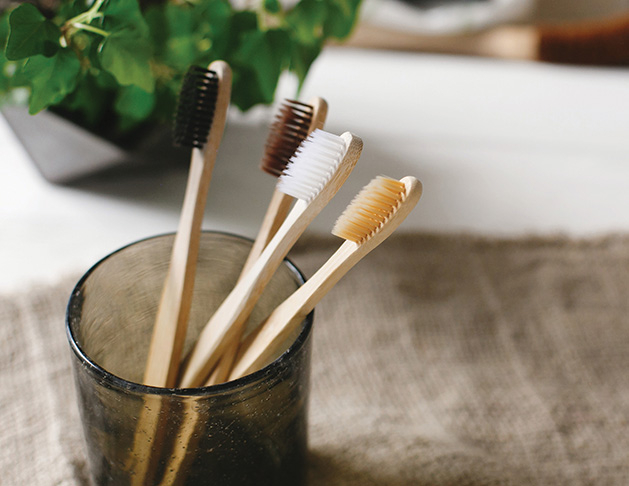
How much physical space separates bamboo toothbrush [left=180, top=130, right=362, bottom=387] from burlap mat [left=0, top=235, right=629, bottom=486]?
114mm

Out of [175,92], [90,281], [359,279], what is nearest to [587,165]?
[359,279]

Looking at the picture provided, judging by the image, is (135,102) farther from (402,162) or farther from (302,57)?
(402,162)

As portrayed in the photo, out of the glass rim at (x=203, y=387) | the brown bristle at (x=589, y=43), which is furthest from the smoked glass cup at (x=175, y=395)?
the brown bristle at (x=589, y=43)

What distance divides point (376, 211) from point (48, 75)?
17cm

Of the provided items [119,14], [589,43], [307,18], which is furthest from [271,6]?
[589,43]

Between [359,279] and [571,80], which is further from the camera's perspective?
[571,80]

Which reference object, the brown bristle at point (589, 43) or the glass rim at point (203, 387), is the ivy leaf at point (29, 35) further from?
the brown bristle at point (589, 43)

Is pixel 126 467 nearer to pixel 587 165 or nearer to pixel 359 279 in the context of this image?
pixel 359 279

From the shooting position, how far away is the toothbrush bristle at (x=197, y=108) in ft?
0.92

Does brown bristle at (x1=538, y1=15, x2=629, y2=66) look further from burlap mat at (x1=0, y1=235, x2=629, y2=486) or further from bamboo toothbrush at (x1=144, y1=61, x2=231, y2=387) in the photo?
bamboo toothbrush at (x1=144, y1=61, x2=231, y2=387)

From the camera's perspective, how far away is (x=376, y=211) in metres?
0.22

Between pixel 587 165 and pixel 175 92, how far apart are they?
364 millimetres

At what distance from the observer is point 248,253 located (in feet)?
0.99

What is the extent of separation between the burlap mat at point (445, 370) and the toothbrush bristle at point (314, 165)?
181 millimetres
